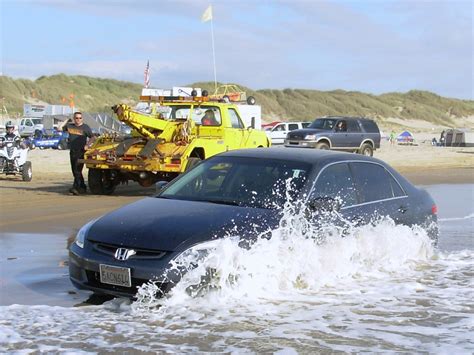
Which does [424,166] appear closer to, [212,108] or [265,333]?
[212,108]

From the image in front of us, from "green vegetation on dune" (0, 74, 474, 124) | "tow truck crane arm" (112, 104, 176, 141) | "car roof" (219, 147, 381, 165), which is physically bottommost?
"car roof" (219, 147, 381, 165)

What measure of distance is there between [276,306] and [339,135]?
23.9 metres

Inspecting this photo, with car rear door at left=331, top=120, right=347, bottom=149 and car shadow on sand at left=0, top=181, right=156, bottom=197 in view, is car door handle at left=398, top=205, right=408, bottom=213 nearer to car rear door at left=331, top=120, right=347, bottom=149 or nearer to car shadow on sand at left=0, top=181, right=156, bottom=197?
car shadow on sand at left=0, top=181, right=156, bottom=197

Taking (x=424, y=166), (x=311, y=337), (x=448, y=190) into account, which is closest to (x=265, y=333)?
(x=311, y=337)

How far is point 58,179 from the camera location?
66.7 ft

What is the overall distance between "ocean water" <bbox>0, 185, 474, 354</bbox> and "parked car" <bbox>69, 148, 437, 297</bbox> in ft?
0.57

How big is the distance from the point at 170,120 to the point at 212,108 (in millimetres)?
1013

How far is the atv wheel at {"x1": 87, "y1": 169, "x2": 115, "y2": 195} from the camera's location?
16672mm

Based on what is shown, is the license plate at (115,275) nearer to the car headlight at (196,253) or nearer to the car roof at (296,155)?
the car headlight at (196,253)

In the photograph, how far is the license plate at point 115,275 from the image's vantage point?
6258 mm

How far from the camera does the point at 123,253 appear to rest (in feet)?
20.8

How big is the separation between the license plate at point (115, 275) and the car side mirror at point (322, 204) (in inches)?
74.9

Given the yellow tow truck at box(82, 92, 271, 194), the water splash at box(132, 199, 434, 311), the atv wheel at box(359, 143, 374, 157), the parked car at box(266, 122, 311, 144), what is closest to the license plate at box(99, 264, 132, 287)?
the water splash at box(132, 199, 434, 311)

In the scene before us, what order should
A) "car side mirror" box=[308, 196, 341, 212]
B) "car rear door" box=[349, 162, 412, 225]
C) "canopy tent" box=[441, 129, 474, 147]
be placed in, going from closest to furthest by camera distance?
"car side mirror" box=[308, 196, 341, 212] < "car rear door" box=[349, 162, 412, 225] < "canopy tent" box=[441, 129, 474, 147]
